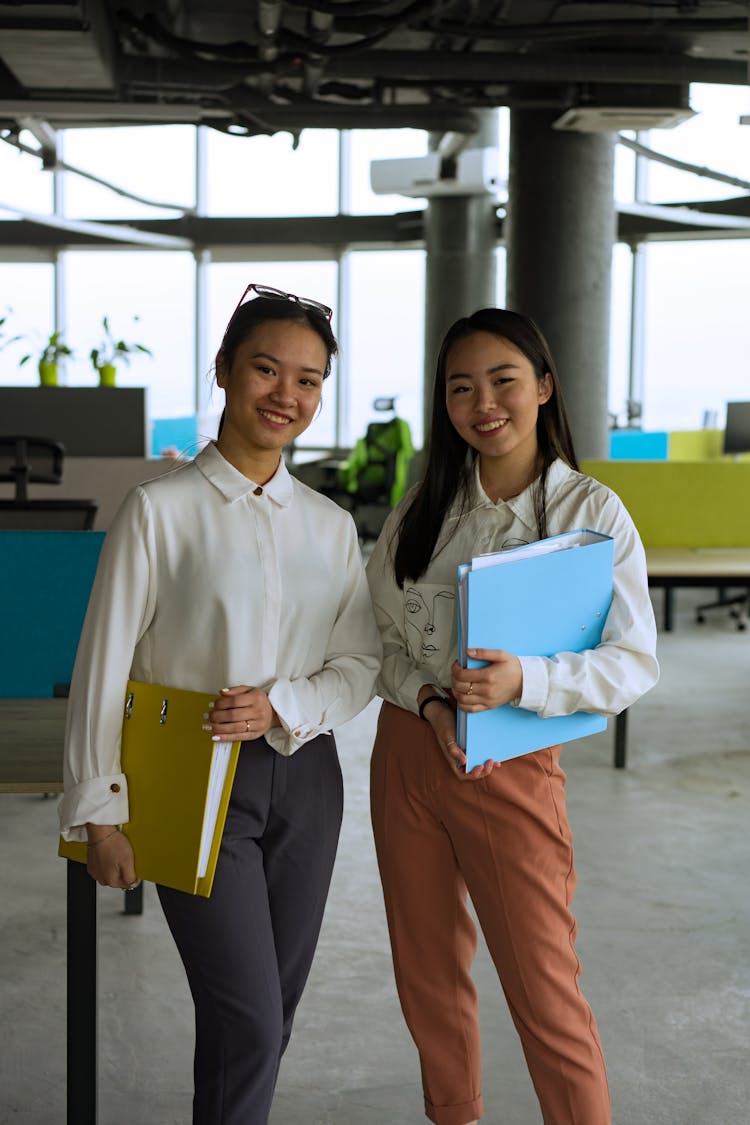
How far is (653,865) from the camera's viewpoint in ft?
10.6

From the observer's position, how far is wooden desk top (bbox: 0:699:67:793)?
1.69 meters

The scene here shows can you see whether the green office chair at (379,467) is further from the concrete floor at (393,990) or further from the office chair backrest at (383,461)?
the concrete floor at (393,990)

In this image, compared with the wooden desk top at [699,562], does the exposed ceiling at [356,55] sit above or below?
above

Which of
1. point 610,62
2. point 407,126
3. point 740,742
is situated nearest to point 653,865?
→ point 740,742

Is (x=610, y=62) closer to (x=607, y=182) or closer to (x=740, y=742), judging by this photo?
(x=607, y=182)

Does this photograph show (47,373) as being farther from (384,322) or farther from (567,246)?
(384,322)

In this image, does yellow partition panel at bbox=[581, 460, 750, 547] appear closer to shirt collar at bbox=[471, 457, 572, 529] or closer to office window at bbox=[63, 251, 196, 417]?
shirt collar at bbox=[471, 457, 572, 529]

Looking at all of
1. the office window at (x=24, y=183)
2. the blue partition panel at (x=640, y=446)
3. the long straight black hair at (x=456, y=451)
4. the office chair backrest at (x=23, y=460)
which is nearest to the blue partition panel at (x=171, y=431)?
the office window at (x=24, y=183)

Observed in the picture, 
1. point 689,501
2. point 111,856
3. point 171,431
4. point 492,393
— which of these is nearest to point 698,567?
point 689,501

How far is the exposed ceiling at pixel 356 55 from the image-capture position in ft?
18.2

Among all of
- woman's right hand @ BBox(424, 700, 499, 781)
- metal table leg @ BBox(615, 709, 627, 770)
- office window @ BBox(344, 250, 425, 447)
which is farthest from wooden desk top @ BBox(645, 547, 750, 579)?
office window @ BBox(344, 250, 425, 447)

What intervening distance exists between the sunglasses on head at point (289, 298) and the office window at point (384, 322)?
10103 mm

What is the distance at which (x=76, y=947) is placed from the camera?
1712 mm

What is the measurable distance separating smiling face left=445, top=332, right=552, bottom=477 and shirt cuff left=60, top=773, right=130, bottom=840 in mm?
659
